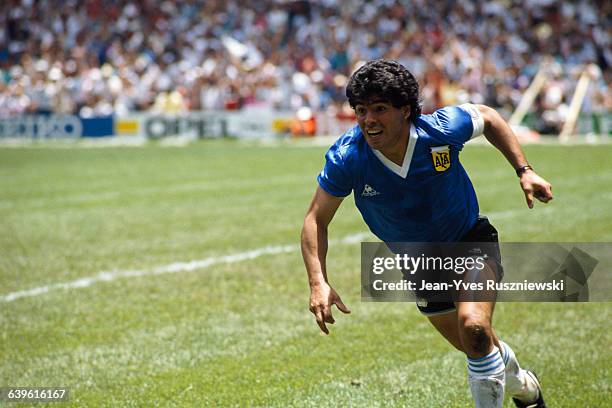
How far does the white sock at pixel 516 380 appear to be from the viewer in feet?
14.4

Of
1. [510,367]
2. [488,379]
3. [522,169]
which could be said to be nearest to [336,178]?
[522,169]

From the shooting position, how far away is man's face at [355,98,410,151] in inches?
161

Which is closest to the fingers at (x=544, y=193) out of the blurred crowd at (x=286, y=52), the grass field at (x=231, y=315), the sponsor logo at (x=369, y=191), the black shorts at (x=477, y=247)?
the black shorts at (x=477, y=247)

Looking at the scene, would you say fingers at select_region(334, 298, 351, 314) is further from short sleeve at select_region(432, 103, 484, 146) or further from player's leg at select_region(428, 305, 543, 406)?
short sleeve at select_region(432, 103, 484, 146)

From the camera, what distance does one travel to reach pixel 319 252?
4.13 m

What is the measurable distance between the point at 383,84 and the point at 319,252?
0.83 meters

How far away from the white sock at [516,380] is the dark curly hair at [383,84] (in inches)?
52.6

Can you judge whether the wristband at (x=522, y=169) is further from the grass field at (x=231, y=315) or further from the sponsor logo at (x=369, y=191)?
the grass field at (x=231, y=315)

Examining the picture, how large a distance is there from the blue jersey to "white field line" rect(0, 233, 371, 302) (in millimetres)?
4100

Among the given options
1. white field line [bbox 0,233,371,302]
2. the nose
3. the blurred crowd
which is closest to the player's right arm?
the nose

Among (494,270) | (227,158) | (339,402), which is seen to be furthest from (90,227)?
(227,158)

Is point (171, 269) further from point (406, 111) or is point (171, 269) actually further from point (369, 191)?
point (406, 111)

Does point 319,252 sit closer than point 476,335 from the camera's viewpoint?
No

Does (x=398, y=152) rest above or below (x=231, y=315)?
above
